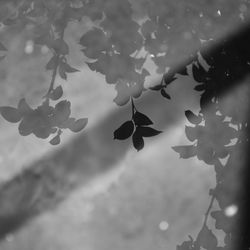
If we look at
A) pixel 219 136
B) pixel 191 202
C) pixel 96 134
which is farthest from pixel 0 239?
pixel 219 136

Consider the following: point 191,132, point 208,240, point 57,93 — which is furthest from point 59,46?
point 208,240

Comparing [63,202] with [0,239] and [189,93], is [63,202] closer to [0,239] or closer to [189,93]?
[0,239]

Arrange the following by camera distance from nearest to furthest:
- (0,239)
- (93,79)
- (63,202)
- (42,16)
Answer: (42,16) → (0,239) → (93,79) → (63,202)

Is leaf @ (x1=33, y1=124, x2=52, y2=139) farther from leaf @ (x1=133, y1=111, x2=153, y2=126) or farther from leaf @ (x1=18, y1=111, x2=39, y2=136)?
leaf @ (x1=133, y1=111, x2=153, y2=126)

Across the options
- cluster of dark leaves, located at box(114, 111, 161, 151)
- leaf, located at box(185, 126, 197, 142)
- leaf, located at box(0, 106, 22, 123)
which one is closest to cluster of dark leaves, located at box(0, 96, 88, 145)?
leaf, located at box(0, 106, 22, 123)

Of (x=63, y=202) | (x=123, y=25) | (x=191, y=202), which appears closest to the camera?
(x=123, y=25)
